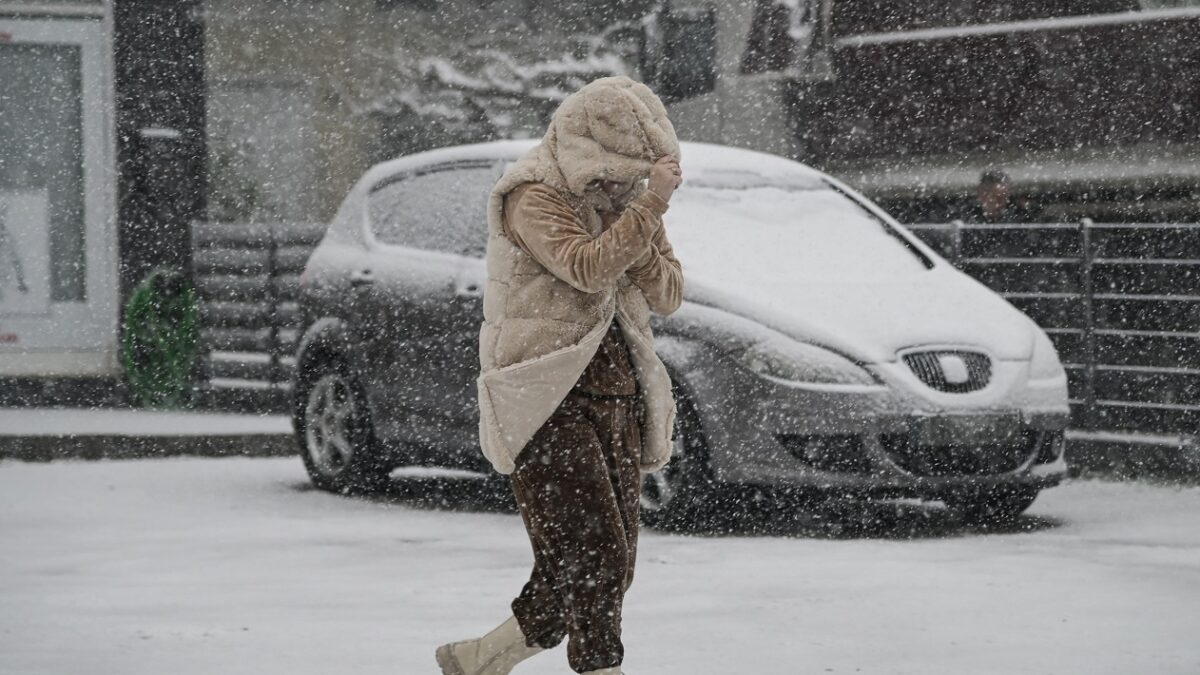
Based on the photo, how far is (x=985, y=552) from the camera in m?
9.17

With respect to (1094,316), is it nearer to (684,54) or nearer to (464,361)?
(464,361)

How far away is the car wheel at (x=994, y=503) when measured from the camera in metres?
10.2

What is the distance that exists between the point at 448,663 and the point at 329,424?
5.48 m

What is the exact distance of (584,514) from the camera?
5.43m

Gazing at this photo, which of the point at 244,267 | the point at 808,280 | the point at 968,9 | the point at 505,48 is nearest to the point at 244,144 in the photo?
the point at 505,48

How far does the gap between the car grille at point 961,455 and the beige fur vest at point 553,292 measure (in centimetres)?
416

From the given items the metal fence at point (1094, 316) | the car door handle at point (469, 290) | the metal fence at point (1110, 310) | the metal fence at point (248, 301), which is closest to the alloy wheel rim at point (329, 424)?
the car door handle at point (469, 290)

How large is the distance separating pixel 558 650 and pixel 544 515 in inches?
67.3

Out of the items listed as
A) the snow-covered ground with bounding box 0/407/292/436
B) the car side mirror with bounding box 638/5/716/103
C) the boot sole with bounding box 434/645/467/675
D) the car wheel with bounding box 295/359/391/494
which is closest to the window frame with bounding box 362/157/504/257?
the car wheel with bounding box 295/359/391/494

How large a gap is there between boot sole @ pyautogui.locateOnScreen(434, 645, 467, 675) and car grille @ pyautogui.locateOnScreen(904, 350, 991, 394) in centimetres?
414

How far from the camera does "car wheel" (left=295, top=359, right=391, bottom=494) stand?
36.1 ft

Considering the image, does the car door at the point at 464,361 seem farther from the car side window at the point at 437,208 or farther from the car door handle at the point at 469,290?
the car side window at the point at 437,208

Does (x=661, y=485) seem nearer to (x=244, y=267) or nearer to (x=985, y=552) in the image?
(x=985, y=552)

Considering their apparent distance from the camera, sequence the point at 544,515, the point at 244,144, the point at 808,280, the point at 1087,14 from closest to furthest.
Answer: the point at 544,515
the point at 808,280
the point at 1087,14
the point at 244,144
